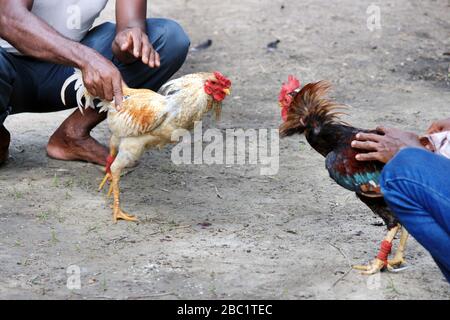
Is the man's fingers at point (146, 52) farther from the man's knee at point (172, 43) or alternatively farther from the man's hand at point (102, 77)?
the man's knee at point (172, 43)

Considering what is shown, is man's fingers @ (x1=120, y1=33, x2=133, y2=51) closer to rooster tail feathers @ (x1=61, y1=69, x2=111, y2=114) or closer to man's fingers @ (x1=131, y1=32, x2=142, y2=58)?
man's fingers @ (x1=131, y1=32, x2=142, y2=58)

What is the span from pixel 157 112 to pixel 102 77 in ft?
1.19

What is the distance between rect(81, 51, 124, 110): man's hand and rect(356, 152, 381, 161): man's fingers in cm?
154

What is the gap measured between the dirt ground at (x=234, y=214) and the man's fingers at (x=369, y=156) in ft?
2.04

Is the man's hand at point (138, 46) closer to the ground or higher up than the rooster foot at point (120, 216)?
higher up

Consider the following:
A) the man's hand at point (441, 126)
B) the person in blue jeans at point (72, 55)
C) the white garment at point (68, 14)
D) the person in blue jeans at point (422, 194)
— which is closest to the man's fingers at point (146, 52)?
the person in blue jeans at point (72, 55)

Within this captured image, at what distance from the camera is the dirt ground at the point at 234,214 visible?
3.91 m

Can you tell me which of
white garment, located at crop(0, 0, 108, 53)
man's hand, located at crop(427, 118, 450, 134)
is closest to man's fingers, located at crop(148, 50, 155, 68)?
white garment, located at crop(0, 0, 108, 53)

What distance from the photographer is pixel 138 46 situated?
4.87m

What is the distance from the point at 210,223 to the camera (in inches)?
185

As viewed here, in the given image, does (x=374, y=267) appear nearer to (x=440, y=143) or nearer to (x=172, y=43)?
(x=440, y=143)
